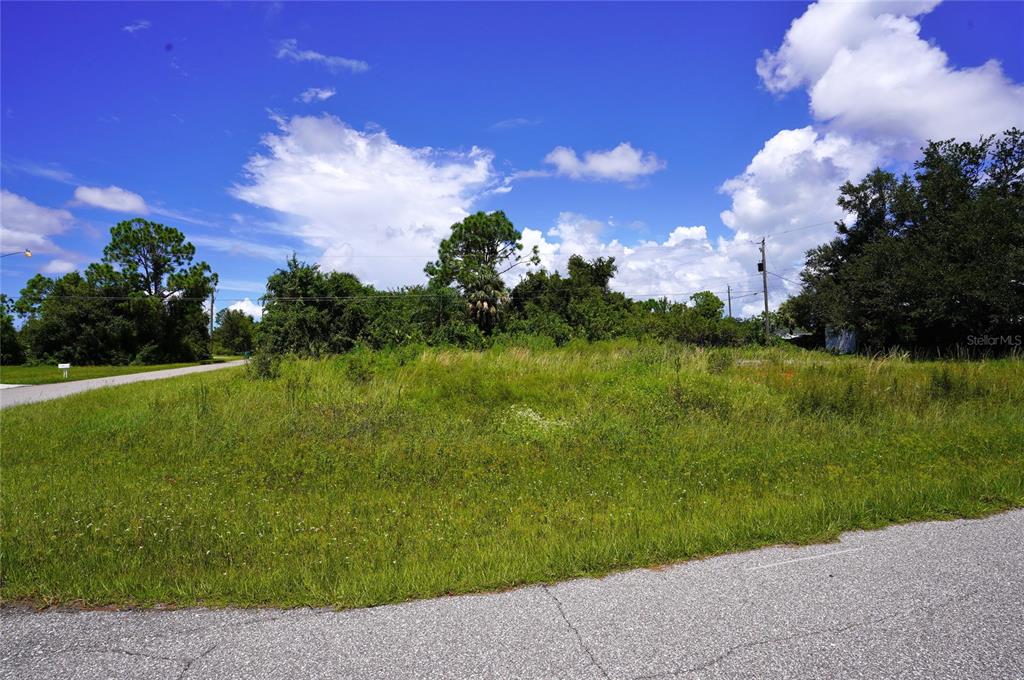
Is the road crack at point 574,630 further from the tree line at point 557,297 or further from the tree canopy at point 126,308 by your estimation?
the tree canopy at point 126,308

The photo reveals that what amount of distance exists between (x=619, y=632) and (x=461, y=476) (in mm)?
4497

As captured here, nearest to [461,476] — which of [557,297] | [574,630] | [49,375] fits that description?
[574,630]

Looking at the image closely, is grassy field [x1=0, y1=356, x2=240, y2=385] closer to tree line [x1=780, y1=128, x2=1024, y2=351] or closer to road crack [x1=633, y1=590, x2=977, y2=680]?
road crack [x1=633, y1=590, x2=977, y2=680]

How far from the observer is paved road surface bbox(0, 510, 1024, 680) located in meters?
2.89

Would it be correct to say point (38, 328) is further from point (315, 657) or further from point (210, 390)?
point (315, 657)

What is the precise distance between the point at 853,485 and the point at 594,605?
4.49 meters

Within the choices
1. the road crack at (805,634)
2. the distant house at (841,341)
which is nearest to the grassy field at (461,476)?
the road crack at (805,634)

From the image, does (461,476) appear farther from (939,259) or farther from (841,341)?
(841,341)

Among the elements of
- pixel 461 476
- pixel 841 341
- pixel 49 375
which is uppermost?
pixel 49 375

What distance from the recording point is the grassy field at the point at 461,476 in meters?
4.37

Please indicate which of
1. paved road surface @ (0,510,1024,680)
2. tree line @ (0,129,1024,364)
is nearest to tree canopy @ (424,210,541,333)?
tree line @ (0,129,1024,364)

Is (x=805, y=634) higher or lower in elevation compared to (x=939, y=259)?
lower

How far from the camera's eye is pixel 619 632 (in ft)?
10.5

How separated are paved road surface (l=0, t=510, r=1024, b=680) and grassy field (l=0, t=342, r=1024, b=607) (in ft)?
1.05
